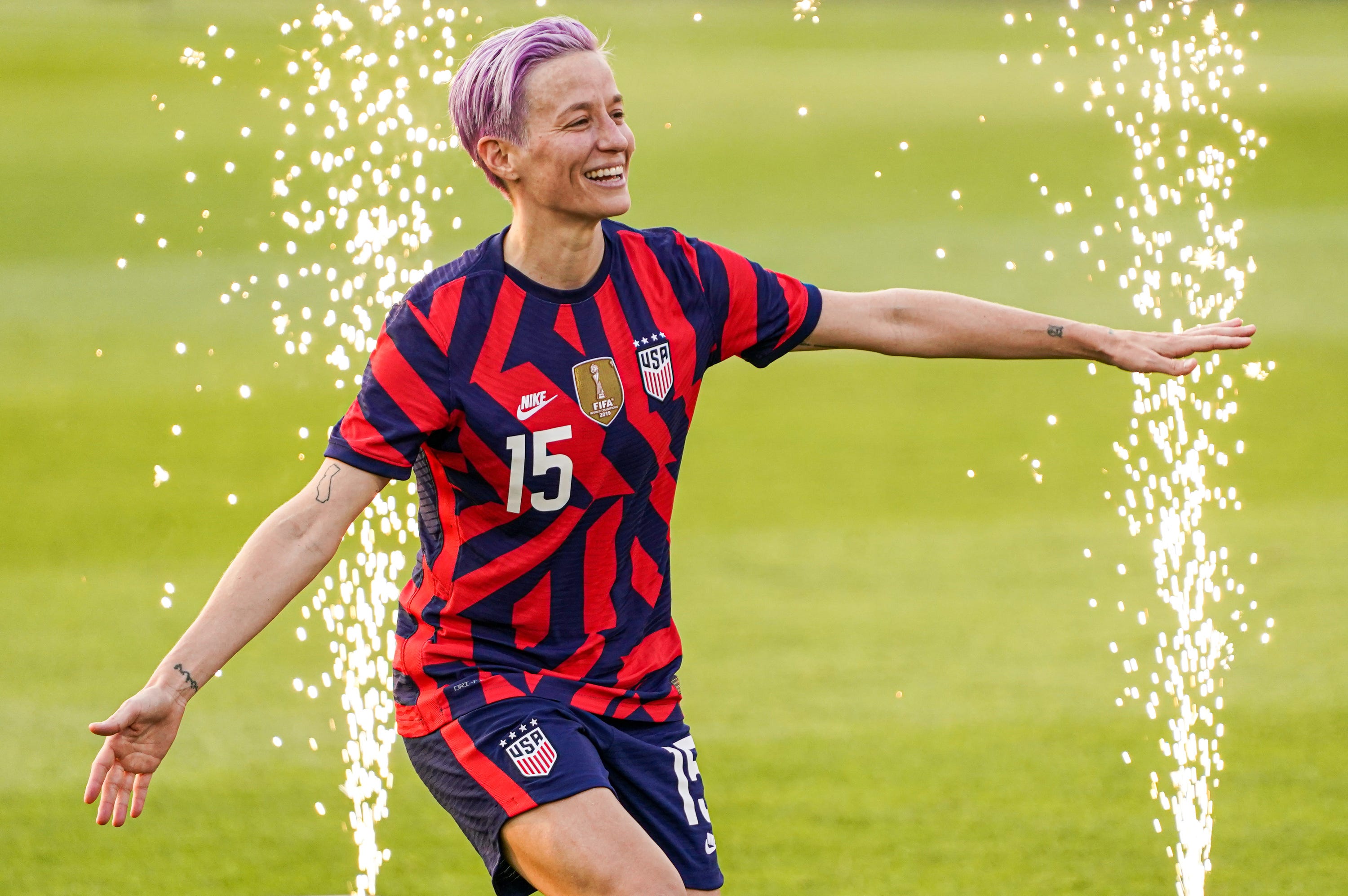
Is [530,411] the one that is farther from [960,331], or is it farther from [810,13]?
[810,13]

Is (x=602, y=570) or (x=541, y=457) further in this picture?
(x=602, y=570)

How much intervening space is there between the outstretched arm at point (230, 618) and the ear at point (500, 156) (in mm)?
→ 643

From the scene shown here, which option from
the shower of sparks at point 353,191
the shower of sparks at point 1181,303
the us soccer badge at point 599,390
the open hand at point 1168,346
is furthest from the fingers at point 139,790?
the shower of sparks at point 353,191

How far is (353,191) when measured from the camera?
15.7 meters

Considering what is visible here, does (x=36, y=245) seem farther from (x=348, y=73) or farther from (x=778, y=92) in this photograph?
(x=778, y=92)

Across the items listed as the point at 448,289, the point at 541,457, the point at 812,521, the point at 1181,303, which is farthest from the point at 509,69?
the point at 1181,303

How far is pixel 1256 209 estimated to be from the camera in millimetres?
15461

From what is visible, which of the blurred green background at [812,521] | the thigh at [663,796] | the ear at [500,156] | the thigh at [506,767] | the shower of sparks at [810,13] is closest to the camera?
the thigh at [506,767]

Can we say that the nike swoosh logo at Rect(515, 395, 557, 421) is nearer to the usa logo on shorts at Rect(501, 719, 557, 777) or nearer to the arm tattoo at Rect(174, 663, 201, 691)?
the usa logo on shorts at Rect(501, 719, 557, 777)

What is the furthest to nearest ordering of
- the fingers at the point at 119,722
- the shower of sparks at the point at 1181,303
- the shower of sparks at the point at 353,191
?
the shower of sparks at the point at 353,191, the shower of sparks at the point at 1181,303, the fingers at the point at 119,722

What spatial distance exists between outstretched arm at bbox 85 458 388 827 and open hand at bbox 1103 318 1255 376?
5.22 feet

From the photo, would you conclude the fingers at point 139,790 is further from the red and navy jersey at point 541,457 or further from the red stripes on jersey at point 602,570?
the red stripes on jersey at point 602,570

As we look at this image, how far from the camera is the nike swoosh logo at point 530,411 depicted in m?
3.01

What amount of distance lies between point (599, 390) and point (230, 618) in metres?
0.80
